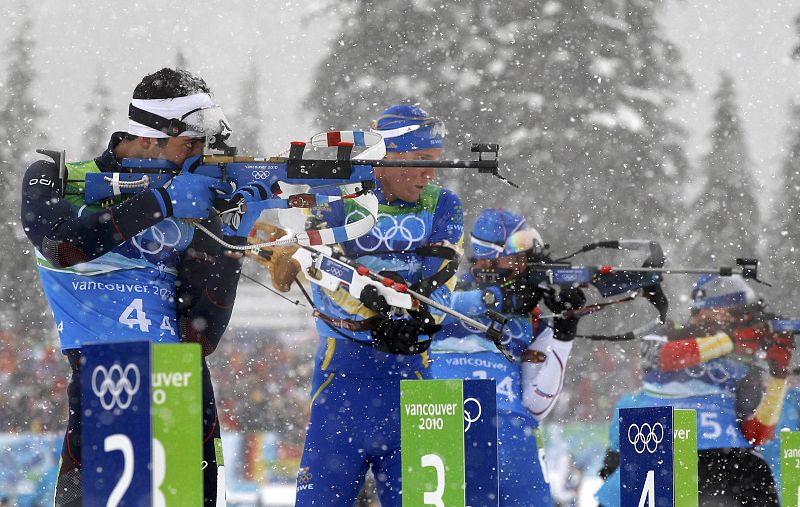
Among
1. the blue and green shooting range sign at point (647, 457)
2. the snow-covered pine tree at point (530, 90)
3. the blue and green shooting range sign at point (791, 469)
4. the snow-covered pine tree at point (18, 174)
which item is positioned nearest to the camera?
the blue and green shooting range sign at point (647, 457)

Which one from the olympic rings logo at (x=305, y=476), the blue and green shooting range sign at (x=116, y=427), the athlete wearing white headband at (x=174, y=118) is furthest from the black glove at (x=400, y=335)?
the blue and green shooting range sign at (x=116, y=427)

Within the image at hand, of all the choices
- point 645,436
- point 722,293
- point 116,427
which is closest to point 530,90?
point 722,293

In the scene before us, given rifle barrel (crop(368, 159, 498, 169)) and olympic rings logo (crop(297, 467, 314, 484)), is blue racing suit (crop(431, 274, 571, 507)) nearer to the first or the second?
olympic rings logo (crop(297, 467, 314, 484))

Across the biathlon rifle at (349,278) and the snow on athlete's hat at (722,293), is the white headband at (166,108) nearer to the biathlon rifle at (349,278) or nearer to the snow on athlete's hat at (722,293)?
the biathlon rifle at (349,278)

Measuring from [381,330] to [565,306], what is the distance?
1980 millimetres

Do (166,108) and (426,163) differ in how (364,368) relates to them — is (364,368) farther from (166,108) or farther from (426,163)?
(166,108)

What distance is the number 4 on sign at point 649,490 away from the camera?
13.6ft

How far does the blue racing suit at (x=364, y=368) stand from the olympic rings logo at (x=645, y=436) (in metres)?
0.91

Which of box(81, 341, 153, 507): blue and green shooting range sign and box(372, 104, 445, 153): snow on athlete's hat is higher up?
box(372, 104, 445, 153): snow on athlete's hat

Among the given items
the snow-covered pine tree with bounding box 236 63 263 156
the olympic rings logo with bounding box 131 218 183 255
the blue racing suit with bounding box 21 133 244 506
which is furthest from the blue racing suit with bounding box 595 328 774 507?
the snow-covered pine tree with bounding box 236 63 263 156

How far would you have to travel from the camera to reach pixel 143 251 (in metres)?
4.10

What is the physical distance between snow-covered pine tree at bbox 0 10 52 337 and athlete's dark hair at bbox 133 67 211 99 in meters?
19.9

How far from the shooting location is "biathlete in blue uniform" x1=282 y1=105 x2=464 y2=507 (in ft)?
15.2

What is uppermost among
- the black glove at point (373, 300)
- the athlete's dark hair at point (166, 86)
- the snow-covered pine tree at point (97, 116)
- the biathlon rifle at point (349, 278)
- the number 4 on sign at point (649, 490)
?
the snow-covered pine tree at point (97, 116)
